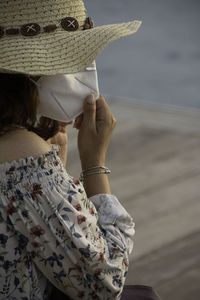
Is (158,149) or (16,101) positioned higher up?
(16,101)

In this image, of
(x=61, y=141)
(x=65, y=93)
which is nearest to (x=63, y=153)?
(x=61, y=141)

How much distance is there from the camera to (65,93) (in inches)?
51.1

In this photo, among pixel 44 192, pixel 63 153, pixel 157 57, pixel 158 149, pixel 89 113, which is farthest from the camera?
pixel 157 57

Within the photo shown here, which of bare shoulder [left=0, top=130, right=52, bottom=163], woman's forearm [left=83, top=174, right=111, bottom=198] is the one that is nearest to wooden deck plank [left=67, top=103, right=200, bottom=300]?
woman's forearm [left=83, top=174, right=111, bottom=198]

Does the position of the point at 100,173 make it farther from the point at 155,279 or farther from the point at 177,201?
the point at 177,201

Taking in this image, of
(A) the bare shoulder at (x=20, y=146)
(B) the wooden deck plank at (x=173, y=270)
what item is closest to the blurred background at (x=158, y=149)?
(B) the wooden deck plank at (x=173, y=270)

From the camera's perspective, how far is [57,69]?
4.08 feet

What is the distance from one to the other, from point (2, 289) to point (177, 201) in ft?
5.80

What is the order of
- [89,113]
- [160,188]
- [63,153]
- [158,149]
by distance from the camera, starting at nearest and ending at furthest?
[89,113] → [63,153] → [160,188] → [158,149]

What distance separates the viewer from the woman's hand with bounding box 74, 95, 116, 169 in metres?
1.38

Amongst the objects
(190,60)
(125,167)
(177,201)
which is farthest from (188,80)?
(177,201)

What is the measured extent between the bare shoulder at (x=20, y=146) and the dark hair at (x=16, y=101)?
0.02 m

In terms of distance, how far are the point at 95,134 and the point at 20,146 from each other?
Answer: 218mm

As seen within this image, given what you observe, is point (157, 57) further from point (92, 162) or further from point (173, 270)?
point (92, 162)
